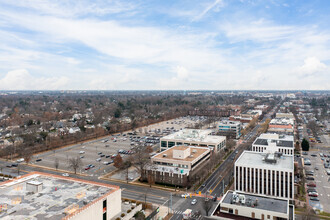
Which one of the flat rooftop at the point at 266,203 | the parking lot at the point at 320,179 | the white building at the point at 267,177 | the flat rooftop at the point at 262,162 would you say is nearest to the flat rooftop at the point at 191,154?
the flat rooftop at the point at 262,162

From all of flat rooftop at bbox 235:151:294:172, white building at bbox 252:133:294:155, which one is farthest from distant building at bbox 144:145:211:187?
white building at bbox 252:133:294:155

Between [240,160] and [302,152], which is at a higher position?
[240,160]

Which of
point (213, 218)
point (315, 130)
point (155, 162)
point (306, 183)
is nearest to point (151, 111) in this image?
point (315, 130)

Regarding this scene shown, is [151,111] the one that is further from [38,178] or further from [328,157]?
[38,178]

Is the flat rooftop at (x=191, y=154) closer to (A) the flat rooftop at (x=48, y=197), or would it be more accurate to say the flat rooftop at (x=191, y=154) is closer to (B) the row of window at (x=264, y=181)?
(B) the row of window at (x=264, y=181)

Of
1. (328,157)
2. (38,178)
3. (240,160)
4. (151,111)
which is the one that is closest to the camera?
(38,178)

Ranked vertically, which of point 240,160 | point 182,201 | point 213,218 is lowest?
point 182,201
